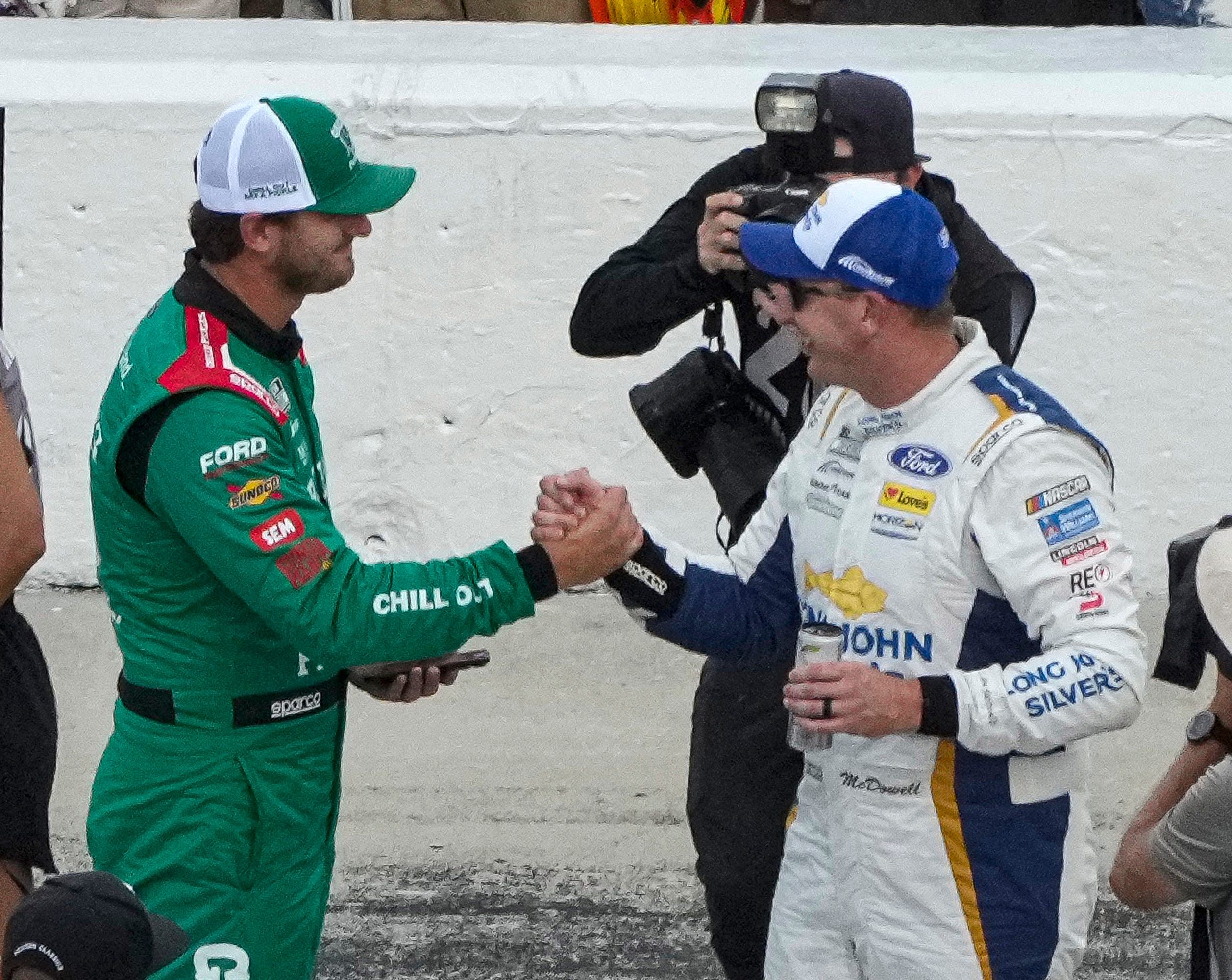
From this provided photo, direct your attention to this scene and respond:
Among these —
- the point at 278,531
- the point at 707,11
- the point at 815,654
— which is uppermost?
the point at 707,11

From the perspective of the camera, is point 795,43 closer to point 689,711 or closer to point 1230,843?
point 689,711

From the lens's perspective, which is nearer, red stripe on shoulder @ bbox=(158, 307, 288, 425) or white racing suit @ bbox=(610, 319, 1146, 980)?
white racing suit @ bbox=(610, 319, 1146, 980)

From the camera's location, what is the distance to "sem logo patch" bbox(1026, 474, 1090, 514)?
3.15m

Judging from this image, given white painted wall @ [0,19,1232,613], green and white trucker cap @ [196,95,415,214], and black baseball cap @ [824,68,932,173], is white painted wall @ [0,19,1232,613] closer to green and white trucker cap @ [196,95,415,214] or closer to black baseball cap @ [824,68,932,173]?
black baseball cap @ [824,68,932,173]

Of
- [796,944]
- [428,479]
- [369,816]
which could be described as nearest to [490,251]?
[428,479]

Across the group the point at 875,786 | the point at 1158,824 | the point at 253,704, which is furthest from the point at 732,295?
the point at 1158,824

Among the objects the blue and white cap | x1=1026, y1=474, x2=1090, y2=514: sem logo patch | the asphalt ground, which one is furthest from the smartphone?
the asphalt ground

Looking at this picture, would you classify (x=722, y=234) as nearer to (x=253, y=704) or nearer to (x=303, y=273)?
(x=303, y=273)

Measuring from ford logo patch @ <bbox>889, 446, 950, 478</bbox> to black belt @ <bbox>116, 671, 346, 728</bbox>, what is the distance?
1084 mm

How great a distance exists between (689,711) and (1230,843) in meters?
3.32

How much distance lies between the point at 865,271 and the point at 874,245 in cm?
4

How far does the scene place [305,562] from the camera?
3.30 m

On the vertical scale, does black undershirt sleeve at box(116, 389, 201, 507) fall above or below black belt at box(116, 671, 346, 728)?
above

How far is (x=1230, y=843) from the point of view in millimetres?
3037
